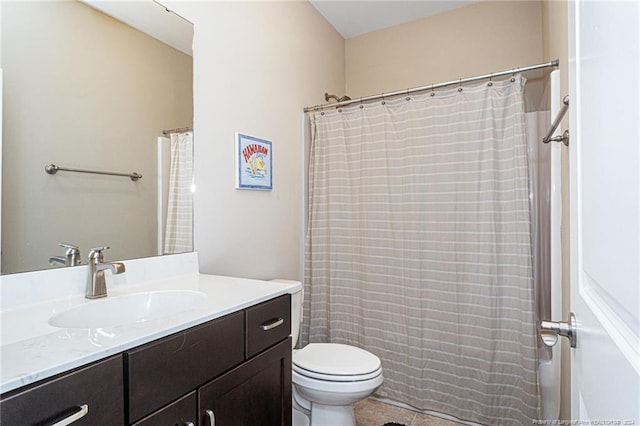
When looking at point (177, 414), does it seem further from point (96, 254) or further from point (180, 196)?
point (180, 196)

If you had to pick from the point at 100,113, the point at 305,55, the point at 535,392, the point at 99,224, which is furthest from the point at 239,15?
the point at 535,392

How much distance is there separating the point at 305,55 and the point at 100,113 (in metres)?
1.52

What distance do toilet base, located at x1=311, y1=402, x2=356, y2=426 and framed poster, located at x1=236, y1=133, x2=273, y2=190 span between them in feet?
3.78

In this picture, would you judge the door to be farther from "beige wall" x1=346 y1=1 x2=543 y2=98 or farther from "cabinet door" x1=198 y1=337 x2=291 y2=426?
"beige wall" x1=346 y1=1 x2=543 y2=98

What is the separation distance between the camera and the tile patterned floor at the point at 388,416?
1921mm

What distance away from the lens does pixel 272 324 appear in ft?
3.92

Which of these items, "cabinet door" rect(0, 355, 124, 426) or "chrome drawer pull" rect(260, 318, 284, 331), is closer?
"cabinet door" rect(0, 355, 124, 426)

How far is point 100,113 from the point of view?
128cm

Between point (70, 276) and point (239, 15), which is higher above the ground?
point (239, 15)

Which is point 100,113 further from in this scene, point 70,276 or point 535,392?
point 535,392

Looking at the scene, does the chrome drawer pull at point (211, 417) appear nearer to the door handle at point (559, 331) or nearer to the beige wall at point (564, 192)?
the door handle at point (559, 331)

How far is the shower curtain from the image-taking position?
178 cm

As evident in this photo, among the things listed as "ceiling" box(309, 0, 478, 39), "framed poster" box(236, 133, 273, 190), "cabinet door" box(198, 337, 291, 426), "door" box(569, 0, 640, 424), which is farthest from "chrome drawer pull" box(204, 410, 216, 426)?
"ceiling" box(309, 0, 478, 39)

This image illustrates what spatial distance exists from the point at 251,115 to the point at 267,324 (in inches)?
46.5
